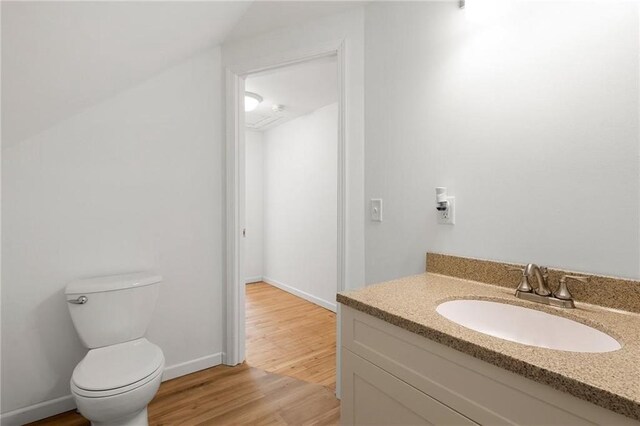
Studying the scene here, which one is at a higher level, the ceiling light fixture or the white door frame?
the ceiling light fixture

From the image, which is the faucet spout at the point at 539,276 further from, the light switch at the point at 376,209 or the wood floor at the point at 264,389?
the wood floor at the point at 264,389

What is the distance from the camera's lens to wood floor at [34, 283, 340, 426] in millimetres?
1630

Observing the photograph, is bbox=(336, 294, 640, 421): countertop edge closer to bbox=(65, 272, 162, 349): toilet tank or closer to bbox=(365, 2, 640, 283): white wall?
bbox=(365, 2, 640, 283): white wall

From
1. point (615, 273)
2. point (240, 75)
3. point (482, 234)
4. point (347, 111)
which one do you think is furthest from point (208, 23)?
point (615, 273)

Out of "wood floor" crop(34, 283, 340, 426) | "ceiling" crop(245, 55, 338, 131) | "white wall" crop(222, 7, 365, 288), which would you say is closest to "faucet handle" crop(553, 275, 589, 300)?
"white wall" crop(222, 7, 365, 288)

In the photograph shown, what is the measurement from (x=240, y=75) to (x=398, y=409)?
2120mm

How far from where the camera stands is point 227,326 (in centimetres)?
219

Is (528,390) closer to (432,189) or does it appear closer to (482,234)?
(482,234)

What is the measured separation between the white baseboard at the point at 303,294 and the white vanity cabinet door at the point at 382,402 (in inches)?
87.1

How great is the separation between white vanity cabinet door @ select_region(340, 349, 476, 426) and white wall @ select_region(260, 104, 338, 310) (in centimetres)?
207

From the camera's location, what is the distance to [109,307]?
159cm

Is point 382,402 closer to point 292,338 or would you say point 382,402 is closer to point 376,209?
point 376,209

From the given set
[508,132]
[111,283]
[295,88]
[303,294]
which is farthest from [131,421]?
[295,88]

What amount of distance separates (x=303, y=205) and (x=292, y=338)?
5.30ft
